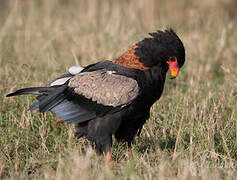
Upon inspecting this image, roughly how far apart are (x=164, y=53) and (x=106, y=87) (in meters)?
0.73

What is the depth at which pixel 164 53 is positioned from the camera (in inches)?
199

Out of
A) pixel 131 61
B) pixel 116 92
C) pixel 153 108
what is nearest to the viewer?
pixel 116 92

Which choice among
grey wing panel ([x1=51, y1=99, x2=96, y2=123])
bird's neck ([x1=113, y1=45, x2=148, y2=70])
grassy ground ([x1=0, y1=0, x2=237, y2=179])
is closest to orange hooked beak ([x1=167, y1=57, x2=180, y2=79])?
bird's neck ([x1=113, y1=45, x2=148, y2=70])

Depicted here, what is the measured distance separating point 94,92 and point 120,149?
79 centimetres

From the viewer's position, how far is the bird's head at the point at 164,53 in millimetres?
5051

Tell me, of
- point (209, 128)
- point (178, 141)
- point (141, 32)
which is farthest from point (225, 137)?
point (141, 32)

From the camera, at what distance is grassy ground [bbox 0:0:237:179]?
4.49 meters

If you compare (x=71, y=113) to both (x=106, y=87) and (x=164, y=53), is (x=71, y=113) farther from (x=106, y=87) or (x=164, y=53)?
(x=164, y=53)

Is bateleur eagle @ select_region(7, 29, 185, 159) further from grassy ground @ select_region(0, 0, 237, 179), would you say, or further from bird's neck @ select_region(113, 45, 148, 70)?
grassy ground @ select_region(0, 0, 237, 179)

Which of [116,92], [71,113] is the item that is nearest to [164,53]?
[116,92]

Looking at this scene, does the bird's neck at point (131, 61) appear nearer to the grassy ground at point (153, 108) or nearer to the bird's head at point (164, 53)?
the bird's head at point (164, 53)

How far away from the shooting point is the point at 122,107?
486 cm

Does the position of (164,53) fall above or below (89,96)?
above

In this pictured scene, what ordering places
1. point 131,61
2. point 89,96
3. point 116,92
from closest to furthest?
point 116,92 → point 89,96 → point 131,61
